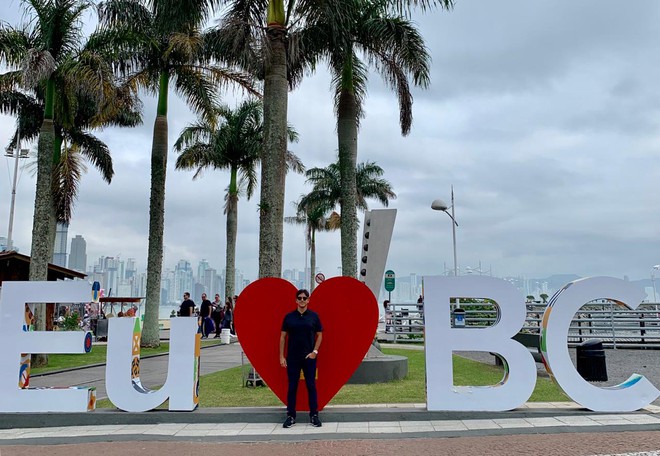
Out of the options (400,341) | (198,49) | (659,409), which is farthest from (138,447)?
(400,341)

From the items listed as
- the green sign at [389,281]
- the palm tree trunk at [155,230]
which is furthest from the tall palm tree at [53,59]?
the green sign at [389,281]

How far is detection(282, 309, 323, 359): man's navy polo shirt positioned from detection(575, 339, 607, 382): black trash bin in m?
5.83

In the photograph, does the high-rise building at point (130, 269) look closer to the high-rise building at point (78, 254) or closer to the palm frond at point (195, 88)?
the high-rise building at point (78, 254)

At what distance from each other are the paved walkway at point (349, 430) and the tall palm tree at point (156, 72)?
33.9ft

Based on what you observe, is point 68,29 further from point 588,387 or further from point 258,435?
point 588,387

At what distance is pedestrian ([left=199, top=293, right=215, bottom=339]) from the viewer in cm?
2388

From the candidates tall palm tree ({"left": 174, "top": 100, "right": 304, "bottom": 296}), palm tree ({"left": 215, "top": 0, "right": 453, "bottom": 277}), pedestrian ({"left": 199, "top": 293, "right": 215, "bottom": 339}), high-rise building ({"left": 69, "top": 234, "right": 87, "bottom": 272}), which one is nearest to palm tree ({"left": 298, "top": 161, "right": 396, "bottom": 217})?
tall palm tree ({"left": 174, "top": 100, "right": 304, "bottom": 296})

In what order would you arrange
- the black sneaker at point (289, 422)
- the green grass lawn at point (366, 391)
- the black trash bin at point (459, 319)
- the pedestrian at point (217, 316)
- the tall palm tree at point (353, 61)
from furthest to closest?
1. the pedestrian at point (217, 316)
2. the black trash bin at point (459, 319)
3. the tall palm tree at point (353, 61)
4. the green grass lawn at point (366, 391)
5. the black sneaker at point (289, 422)

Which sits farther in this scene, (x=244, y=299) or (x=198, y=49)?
(x=198, y=49)

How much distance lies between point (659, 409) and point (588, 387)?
121 centimetres

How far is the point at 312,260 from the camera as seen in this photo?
1929 inches

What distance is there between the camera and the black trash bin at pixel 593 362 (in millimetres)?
9930

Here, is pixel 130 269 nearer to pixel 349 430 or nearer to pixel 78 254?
pixel 78 254

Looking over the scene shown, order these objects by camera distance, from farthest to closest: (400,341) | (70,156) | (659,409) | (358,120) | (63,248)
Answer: (63,248)
(400,341)
(70,156)
(358,120)
(659,409)
